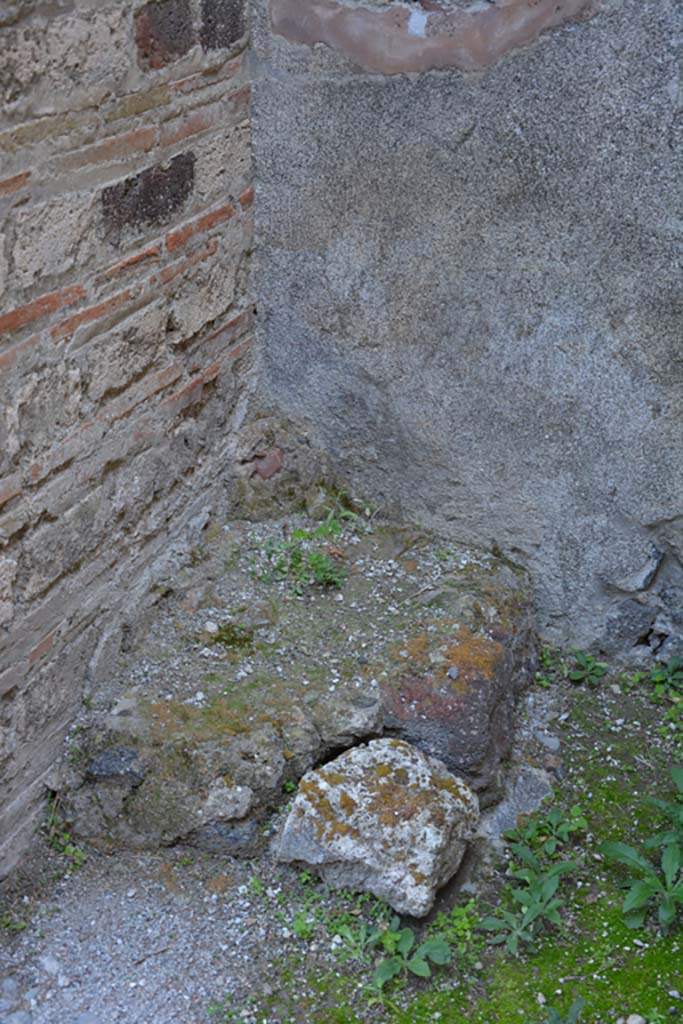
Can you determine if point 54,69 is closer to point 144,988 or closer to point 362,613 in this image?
point 362,613

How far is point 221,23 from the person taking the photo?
8.75ft

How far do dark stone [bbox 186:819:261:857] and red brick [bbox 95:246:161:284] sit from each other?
1.21 meters

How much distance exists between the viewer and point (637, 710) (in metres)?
2.96

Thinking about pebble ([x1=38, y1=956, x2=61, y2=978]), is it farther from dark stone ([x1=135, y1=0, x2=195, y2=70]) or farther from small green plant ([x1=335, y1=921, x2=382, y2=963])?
dark stone ([x1=135, y1=0, x2=195, y2=70])

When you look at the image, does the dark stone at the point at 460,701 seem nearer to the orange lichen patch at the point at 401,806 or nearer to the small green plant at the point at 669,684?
the orange lichen patch at the point at 401,806

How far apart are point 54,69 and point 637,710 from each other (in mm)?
2078

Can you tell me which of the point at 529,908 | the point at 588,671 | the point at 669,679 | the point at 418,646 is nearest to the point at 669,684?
the point at 669,679

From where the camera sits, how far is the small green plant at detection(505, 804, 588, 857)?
8.39 feet

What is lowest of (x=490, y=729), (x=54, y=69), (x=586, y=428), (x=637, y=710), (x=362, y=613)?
(x=637, y=710)

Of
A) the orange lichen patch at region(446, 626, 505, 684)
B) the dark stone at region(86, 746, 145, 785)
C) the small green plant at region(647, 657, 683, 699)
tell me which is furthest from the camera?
the small green plant at region(647, 657, 683, 699)

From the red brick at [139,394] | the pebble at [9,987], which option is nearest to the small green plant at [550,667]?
the red brick at [139,394]

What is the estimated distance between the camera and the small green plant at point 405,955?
7.16ft

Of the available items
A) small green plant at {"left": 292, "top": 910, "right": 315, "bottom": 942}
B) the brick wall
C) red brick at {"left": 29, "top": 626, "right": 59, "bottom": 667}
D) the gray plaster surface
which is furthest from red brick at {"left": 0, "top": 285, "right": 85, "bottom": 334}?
small green plant at {"left": 292, "top": 910, "right": 315, "bottom": 942}

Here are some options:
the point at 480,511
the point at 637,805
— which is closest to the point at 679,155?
the point at 480,511
